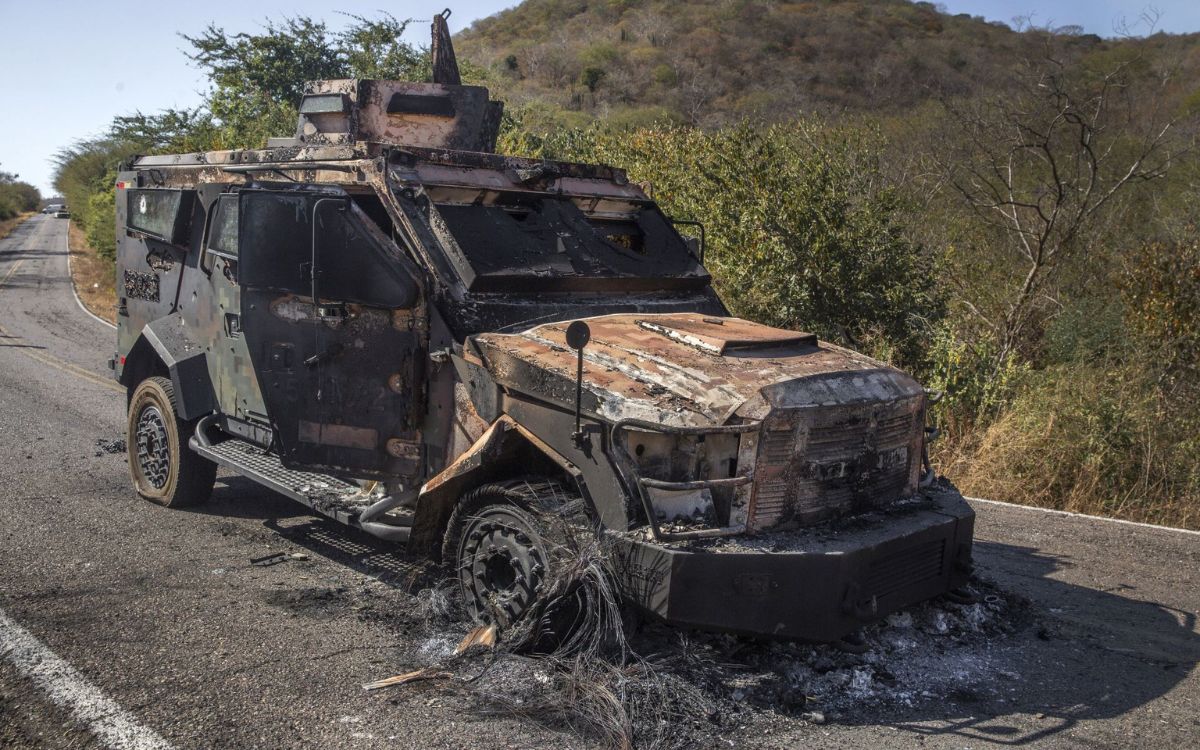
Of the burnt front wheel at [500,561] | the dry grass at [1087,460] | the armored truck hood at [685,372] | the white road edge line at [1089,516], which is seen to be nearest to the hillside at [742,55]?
the dry grass at [1087,460]

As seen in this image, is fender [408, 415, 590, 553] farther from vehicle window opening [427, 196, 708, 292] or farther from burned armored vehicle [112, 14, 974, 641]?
vehicle window opening [427, 196, 708, 292]

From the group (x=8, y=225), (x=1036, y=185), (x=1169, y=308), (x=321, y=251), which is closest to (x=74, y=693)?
(x=321, y=251)

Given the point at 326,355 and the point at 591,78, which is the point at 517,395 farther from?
the point at 591,78

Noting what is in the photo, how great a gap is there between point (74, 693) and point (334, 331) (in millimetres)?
2141

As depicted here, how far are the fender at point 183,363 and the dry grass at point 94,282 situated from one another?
14221 millimetres

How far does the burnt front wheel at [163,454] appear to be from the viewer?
6988 mm

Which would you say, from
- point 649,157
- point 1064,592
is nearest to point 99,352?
point 649,157

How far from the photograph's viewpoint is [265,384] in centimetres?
571

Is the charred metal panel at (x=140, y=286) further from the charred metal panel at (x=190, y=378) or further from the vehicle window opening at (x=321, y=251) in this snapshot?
the vehicle window opening at (x=321, y=251)

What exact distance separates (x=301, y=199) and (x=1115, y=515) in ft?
21.7

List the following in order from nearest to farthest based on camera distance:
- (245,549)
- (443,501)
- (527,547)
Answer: (527,547), (443,501), (245,549)

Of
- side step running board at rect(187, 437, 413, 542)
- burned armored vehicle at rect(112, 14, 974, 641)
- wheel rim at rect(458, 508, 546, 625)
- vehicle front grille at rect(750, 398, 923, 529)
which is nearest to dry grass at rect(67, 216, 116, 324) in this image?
side step running board at rect(187, 437, 413, 542)

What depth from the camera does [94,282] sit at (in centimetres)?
2750

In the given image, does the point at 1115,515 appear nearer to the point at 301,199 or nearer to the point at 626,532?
the point at 626,532
